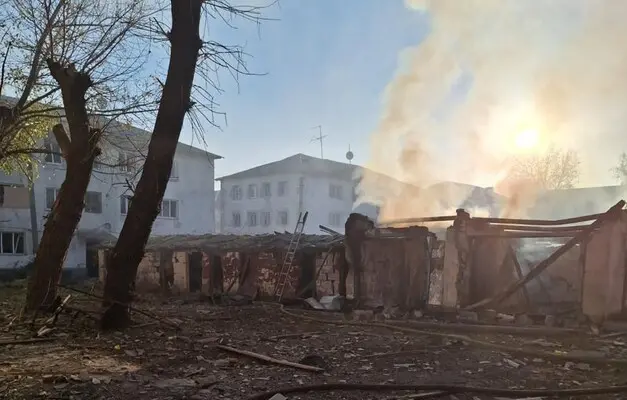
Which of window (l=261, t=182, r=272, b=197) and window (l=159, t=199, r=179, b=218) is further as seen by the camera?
window (l=261, t=182, r=272, b=197)

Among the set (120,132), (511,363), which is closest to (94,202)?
(120,132)

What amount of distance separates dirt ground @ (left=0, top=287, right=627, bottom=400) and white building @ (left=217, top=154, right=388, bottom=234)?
30681 mm

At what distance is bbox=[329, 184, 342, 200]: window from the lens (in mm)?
43734

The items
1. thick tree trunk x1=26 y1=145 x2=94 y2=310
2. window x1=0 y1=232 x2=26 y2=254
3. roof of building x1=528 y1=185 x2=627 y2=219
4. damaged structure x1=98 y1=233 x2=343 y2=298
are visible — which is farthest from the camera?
roof of building x1=528 y1=185 x2=627 y2=219

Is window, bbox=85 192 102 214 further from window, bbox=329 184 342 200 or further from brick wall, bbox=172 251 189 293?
window, bbox=329 184 342 200

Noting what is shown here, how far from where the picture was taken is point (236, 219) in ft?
155

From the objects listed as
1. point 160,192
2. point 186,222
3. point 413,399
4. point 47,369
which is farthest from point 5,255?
point 413,399

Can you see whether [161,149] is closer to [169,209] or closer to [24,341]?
[24,341]

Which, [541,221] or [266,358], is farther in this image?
[541,221]

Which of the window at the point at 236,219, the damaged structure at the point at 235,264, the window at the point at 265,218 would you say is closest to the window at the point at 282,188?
the window at the point at 265,218

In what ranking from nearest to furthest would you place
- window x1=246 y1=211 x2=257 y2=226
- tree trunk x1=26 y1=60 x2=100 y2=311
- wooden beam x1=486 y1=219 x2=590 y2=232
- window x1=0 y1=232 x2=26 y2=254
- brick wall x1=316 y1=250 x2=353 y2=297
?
wooden beam x1=486 y1=219 x2=590 y2=232 → tree trunk x1=26 y1=60 x2=100 y2=311 → brick wall x1=316 y1=250 x2=353 y2=297 → window x1=0 y1=232 x2=26 y2=254 → window x1=246 y1=211 x2=257 y2=226

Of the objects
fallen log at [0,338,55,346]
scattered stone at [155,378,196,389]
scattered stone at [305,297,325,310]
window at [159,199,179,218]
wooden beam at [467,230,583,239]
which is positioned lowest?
scattered stone at [305,297,325,310]

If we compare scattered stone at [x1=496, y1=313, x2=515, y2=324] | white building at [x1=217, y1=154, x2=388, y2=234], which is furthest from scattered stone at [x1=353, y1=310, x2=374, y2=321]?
white building at [x1=217, y1=154, x2=388, y2=234]

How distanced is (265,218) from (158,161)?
116 ft
